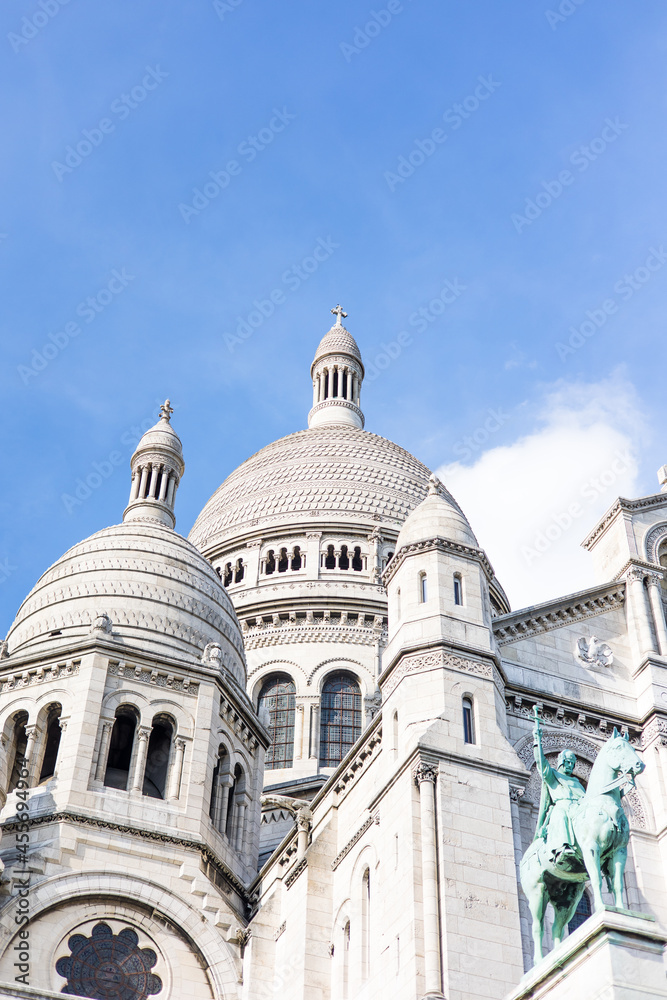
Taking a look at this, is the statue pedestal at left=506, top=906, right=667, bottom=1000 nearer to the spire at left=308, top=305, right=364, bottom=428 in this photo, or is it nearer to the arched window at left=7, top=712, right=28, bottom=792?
the arched window at left=7, top=712, right=28, bottom=792

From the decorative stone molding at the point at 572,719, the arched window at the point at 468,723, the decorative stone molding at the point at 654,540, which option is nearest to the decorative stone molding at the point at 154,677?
the decorative stone molding at the point at 572,719

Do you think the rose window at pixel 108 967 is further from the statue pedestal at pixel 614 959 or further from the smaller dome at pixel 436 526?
the statue pedestal at pixel 614 959

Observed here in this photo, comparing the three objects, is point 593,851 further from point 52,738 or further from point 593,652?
point 52,738

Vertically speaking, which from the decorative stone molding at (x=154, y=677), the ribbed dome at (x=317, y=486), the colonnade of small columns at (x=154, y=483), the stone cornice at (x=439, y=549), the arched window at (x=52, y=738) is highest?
the ribbed dome at (x=317, y=486)

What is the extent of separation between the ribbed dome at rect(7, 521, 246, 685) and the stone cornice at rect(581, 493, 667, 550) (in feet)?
33.2

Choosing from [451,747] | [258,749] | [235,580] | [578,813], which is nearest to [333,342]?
[235,580]

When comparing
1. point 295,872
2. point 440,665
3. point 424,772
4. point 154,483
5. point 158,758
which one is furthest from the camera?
point 154,483

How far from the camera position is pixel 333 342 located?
63.3 metres

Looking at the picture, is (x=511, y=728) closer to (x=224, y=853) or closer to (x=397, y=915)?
(x=397, y=915)

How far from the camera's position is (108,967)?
27625 millimetres

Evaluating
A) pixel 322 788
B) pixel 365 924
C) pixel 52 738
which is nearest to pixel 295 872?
pixel 322 788

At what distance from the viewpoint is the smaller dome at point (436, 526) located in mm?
29062

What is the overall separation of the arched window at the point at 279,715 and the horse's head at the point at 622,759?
81.8 feet

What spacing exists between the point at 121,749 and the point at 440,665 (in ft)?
34.5
